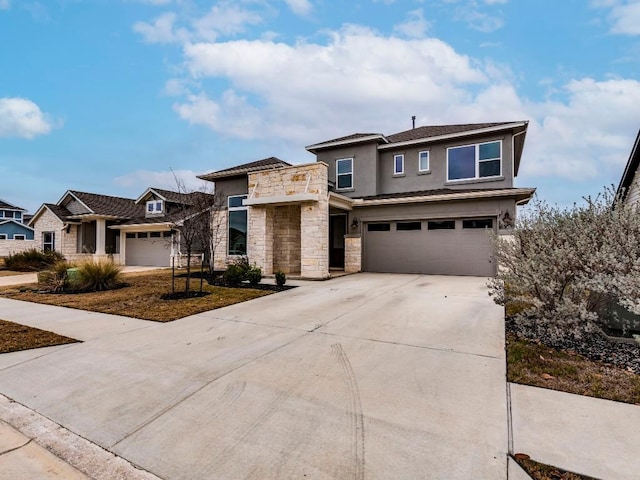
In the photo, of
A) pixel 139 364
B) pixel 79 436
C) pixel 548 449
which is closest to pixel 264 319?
pixel 139 364

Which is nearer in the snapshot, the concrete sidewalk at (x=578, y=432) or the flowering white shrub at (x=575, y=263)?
the concrete sidewalk at (x=578, y=432)

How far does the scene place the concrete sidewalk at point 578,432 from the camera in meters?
2.26

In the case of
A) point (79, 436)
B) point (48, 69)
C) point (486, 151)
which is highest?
point (48, 69)

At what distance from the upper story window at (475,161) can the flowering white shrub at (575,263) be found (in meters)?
9.83

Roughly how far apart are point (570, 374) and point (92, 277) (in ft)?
42.4

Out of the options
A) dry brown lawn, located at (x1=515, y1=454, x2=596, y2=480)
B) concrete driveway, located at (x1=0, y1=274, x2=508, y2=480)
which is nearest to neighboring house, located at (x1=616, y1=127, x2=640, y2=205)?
concrete driveway, located at (x1=0, y1=274, x2=508, y2=480)

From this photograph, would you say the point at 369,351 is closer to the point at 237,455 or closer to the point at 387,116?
the point at 237,455

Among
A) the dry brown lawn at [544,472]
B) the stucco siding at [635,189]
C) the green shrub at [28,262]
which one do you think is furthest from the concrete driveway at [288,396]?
the green shrub at [28,262]

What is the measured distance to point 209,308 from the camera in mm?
7695

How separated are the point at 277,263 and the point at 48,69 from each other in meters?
13.7

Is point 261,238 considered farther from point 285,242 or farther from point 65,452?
point 65,452

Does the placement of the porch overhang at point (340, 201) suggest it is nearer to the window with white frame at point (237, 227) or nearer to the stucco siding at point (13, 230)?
the window with white frame at point (237, 227)

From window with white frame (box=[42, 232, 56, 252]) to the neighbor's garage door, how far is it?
6210 millimetres

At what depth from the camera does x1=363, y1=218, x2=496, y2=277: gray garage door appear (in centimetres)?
1348
